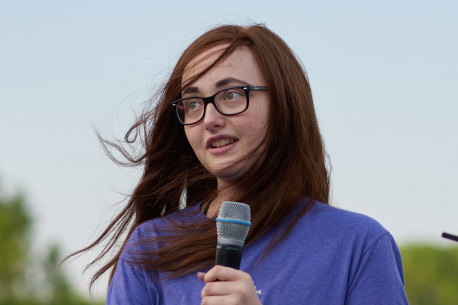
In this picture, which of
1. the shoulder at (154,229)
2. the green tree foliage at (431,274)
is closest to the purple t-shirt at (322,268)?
the shoulder at (154,229)

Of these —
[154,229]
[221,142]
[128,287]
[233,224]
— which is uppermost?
[221,142]

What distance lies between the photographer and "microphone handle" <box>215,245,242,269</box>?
8.90 ft

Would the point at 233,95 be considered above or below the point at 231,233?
above

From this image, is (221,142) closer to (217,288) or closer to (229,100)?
(229,100)

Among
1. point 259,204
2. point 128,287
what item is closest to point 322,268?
point 259,204

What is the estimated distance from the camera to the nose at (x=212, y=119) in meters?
3.51

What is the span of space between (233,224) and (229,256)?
128mm

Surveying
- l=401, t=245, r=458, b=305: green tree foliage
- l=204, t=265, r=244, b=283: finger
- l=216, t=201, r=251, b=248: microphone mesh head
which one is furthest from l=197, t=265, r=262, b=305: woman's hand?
l=401, t=245, r=458, b=305: green tree foliage

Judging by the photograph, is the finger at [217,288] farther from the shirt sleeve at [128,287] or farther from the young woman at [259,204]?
the shirt sleeve at [128,287]

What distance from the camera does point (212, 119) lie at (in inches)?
138

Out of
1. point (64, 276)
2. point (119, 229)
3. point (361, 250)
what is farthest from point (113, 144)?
point (64, 276)

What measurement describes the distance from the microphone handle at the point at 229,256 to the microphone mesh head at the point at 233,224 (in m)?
0.02

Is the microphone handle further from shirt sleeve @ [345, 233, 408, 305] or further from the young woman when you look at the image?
shirt sleeve @ [345, 233, 408, 305]

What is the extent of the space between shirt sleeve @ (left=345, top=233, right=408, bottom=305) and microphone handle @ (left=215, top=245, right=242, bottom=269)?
2.38ft
